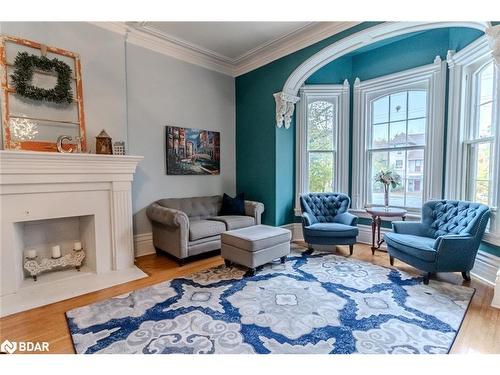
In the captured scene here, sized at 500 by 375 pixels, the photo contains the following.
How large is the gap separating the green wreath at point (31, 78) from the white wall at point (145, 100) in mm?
209

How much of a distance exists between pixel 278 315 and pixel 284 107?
329 cm

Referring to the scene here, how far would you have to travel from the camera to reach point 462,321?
2049 mm

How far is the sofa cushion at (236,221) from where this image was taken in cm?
381

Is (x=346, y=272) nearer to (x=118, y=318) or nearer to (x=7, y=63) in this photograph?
(x=118, y=318)

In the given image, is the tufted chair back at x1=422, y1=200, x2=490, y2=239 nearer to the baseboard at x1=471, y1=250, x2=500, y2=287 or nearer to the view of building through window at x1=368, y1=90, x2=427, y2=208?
the baseboard at x1=471, y1=250, x2=500, y2=287

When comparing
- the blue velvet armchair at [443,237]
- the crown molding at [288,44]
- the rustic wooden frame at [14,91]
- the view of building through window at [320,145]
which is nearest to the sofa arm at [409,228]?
the blue velvet armchair at [443,237]

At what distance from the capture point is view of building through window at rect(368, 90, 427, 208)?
393cm

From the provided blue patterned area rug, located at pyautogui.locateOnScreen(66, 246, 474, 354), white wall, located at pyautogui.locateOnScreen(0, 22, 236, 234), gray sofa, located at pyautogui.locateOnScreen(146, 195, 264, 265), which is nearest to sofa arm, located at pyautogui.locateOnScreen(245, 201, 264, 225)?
gray sofa, located at pyautogui.locateOnScreen(146, 195, 264, 265)

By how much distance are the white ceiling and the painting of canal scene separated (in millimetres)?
1383

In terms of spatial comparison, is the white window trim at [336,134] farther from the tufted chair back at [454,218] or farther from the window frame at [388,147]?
the tufted chair back at [454,218]

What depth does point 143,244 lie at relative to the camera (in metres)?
3.82

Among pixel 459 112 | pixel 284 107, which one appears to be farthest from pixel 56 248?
pixel 459 112

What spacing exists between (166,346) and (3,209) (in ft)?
7.01
